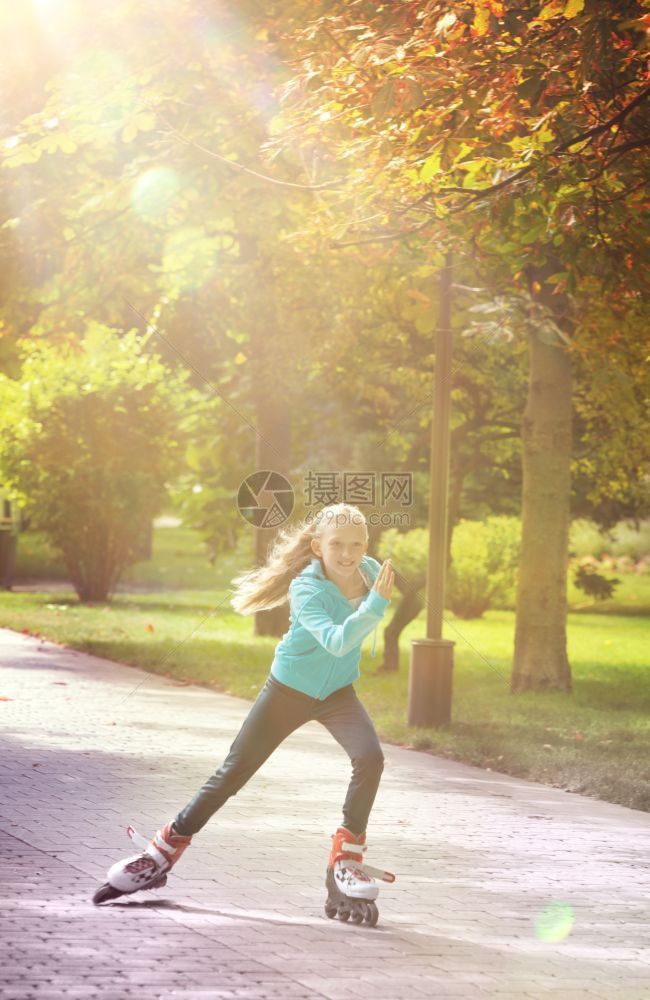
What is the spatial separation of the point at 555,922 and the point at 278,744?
1.22 meters

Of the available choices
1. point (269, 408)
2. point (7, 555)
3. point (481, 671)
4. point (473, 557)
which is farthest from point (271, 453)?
point (7, 555)

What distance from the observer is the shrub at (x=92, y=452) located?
25.1m

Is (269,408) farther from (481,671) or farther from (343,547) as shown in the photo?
(343,547)

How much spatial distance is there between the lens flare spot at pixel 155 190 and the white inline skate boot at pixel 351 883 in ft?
34.3

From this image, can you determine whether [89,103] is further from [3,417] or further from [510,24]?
[3,417]

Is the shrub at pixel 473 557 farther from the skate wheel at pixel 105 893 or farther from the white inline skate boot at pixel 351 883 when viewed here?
the skate wheel at pixel 105 893

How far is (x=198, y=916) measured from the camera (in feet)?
19.1

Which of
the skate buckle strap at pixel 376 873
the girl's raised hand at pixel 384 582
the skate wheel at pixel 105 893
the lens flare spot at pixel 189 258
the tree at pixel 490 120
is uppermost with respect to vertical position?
the lens flare spot at pixel 189 258

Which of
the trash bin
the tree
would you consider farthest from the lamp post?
the trash bin

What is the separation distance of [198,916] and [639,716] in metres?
8.03

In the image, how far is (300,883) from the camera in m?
6.50

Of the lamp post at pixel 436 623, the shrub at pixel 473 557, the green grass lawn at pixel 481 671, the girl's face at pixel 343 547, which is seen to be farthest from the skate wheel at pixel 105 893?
the shrub at pixel 473 557

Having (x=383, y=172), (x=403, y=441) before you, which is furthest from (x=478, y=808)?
(x=403, y=441)

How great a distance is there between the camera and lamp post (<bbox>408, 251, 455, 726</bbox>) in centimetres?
1154
